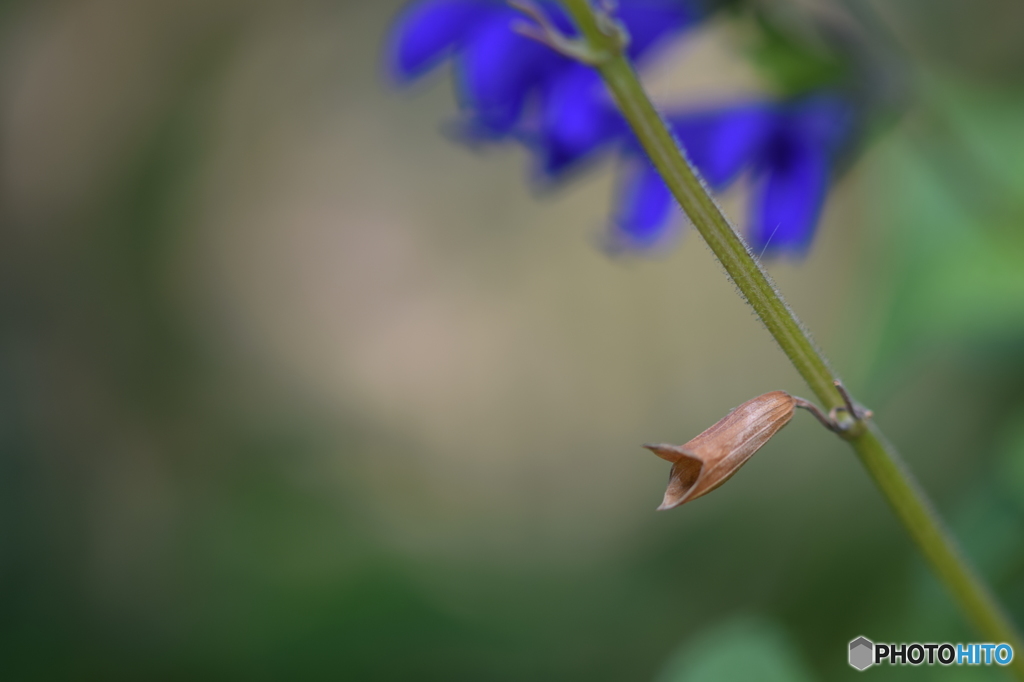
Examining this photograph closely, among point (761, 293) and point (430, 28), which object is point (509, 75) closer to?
point (430, 28)

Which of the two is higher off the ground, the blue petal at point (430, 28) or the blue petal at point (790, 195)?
the blue petal at point (430, 28)

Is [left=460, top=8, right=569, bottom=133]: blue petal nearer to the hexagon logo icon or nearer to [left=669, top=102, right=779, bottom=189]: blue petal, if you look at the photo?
[left=669, top=102, right=779, bottom=189]: blue petal

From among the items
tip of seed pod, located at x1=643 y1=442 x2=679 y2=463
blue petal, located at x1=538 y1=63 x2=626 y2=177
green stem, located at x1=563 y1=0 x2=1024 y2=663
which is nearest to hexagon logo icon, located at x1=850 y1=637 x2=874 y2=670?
green stem, located at x1=563 y1=0 x2=1024 y2=663

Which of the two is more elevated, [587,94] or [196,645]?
[587,94]

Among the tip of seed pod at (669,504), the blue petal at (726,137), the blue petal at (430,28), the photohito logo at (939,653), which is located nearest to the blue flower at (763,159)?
the blue petal at (726,137)

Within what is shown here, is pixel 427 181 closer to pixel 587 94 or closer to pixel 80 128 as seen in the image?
pixel 80 128

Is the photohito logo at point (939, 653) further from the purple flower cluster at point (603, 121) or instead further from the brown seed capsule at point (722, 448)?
the purple flower cluster at point (603, 121)

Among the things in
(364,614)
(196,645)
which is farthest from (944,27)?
(196,645)
